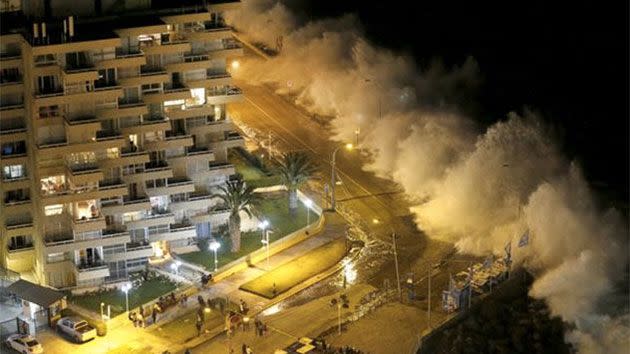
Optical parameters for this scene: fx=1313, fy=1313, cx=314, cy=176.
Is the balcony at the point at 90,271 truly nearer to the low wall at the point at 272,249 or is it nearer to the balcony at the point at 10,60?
the low wall at the point at 272,249

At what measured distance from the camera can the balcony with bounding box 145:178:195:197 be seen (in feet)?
383

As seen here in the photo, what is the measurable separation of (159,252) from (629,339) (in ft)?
137

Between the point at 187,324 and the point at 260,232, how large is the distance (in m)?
17.3

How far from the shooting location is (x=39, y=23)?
357 feet

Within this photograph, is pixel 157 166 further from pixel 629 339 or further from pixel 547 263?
pixel 629 339

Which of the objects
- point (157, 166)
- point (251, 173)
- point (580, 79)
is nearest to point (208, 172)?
point (157, 166)

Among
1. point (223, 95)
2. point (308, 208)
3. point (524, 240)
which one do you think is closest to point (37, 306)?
point (223, 95)

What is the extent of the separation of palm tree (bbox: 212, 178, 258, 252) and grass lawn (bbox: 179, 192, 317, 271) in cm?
116

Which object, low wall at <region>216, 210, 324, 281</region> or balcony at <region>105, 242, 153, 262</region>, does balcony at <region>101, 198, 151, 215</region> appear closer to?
balcony at <region>105, 242, 153, 262</region>

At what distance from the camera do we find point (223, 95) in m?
121

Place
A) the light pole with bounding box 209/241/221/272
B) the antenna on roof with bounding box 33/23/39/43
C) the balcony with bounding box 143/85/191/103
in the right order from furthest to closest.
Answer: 1. the light pole with bounding box 209/241/221/272
2. the balcony with bounding box 143/85/191/103
3. the antenna on roof with bounding box 33/23/39/43

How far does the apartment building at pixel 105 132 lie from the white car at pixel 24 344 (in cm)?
869

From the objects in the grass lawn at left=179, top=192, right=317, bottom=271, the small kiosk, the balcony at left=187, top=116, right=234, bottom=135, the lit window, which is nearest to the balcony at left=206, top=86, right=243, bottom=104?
the balcony at left=187, top=116, right=234, bottom=135

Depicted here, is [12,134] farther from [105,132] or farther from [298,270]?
[298,270]
